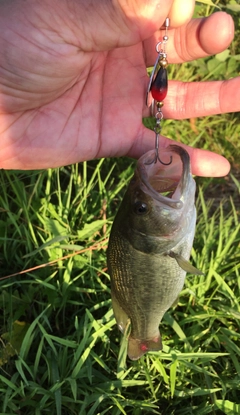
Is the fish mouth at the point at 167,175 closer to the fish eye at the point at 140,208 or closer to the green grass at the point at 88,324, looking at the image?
the fish eye at the point at 140,208

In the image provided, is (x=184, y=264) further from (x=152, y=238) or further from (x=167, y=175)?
(x=167, y=175)

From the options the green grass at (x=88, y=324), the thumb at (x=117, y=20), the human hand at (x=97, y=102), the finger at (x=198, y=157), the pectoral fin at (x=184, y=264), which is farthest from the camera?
the finger at (x=198, y=157)

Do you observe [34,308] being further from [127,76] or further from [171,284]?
[127,76]

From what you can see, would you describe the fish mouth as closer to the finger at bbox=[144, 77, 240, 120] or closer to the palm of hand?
the palm of hand

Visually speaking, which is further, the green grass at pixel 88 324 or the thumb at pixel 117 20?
the green grass at pixel 88 324

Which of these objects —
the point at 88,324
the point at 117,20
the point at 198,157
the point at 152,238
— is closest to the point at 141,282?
the point at 152,238

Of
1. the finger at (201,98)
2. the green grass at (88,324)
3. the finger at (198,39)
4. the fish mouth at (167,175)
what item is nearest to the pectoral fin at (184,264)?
the fish mouth at (167,175)

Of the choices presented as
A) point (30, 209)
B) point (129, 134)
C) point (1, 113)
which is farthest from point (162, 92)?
point (30, 209)

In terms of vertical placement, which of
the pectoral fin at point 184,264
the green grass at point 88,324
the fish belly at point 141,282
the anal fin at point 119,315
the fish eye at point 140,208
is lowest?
the green grass at point 88,324
